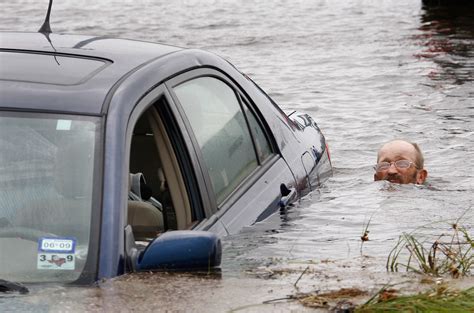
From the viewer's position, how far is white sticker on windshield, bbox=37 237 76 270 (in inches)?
185

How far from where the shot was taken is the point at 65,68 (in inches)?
216

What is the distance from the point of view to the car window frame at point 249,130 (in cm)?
571

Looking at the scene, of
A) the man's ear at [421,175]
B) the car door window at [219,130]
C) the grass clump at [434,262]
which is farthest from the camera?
the man's ear at [421,175]

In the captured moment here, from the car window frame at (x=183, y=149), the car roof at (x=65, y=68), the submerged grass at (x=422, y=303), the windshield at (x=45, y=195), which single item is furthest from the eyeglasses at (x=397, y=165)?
the submerged grass at (x=422, y=303)

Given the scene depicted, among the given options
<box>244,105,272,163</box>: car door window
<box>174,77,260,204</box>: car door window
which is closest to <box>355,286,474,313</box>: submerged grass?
<box>174,77,260,204</box>: car door window

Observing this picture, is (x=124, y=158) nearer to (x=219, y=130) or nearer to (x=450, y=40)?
(x=219, y=130)

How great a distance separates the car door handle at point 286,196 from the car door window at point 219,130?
0.62ft

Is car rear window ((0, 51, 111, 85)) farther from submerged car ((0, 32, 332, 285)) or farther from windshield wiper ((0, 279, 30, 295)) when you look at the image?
windshield wiper ((0, 279, 30, 295))

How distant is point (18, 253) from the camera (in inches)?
188

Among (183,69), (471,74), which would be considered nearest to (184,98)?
(183,69)

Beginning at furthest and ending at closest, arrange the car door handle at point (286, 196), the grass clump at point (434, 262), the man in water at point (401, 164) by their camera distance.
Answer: the man in water at point (401, 164) → the car door handle at point (286, 196) → the grass clump at point (434, 262)

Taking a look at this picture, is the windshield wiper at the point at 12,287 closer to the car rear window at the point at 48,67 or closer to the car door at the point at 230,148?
the car rear window at the point at 48,67

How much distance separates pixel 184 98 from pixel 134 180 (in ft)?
1.43

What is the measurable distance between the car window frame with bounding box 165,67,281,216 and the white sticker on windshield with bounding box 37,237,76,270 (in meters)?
1.04
